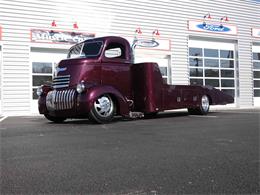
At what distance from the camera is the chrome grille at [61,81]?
11.2 meters

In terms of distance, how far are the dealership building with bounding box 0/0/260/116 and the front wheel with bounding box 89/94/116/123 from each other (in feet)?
13.1

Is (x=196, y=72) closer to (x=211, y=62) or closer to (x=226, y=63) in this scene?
(x=211, y=62)

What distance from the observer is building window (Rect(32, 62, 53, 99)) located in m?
18.2

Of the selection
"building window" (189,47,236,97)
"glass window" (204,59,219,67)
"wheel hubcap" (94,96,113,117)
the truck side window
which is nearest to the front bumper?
"wheel hubcap" (94,96,113,117)

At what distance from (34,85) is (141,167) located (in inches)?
555

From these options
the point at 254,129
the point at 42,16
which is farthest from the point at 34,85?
the point at 254,129

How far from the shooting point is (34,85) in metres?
18.2

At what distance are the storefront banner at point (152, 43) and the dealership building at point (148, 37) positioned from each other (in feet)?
0.16

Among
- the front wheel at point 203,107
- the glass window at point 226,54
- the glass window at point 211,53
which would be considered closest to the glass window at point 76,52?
the front wheel at point 203,107

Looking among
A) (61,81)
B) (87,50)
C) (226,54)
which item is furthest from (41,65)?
(226,54)

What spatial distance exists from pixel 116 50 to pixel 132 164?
7.54 m

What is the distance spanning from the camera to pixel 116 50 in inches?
479

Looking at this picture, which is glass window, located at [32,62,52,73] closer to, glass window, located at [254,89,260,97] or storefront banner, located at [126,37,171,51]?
storefront banner, located at [126,37,171,51]

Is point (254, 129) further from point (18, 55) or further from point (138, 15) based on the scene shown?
point (138, 15)
